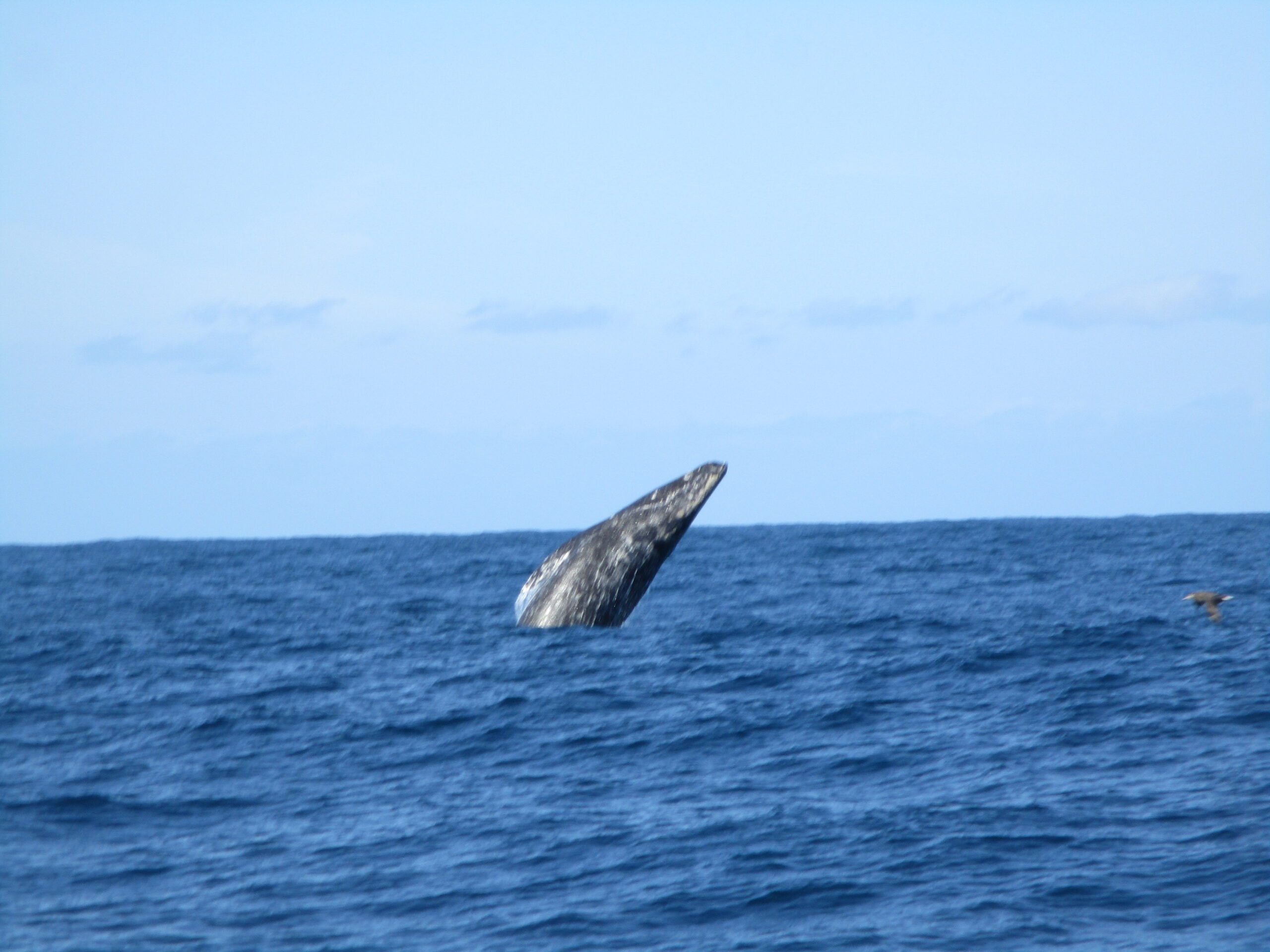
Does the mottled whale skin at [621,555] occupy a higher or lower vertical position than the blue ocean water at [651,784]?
higher

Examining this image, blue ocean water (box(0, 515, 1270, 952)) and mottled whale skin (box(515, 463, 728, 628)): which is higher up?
mottled whale skin (box(515, 463, 728, 628))

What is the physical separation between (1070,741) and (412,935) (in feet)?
26.1

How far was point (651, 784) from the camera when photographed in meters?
12.9

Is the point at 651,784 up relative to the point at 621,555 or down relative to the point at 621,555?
down

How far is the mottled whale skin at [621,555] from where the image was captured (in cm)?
1936

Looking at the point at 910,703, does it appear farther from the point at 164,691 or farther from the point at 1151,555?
the point at 1151,555

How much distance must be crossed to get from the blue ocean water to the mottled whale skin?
55 cm

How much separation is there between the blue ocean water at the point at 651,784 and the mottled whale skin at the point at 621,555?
1.79 feet

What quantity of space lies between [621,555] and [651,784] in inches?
272

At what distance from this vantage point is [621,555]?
19.5 m

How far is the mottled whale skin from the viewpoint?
63.5ft

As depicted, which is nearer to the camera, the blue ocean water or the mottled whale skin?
the blue ocean water

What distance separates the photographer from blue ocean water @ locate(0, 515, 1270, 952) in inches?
374

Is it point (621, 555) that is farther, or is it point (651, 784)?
point (621, 555)
